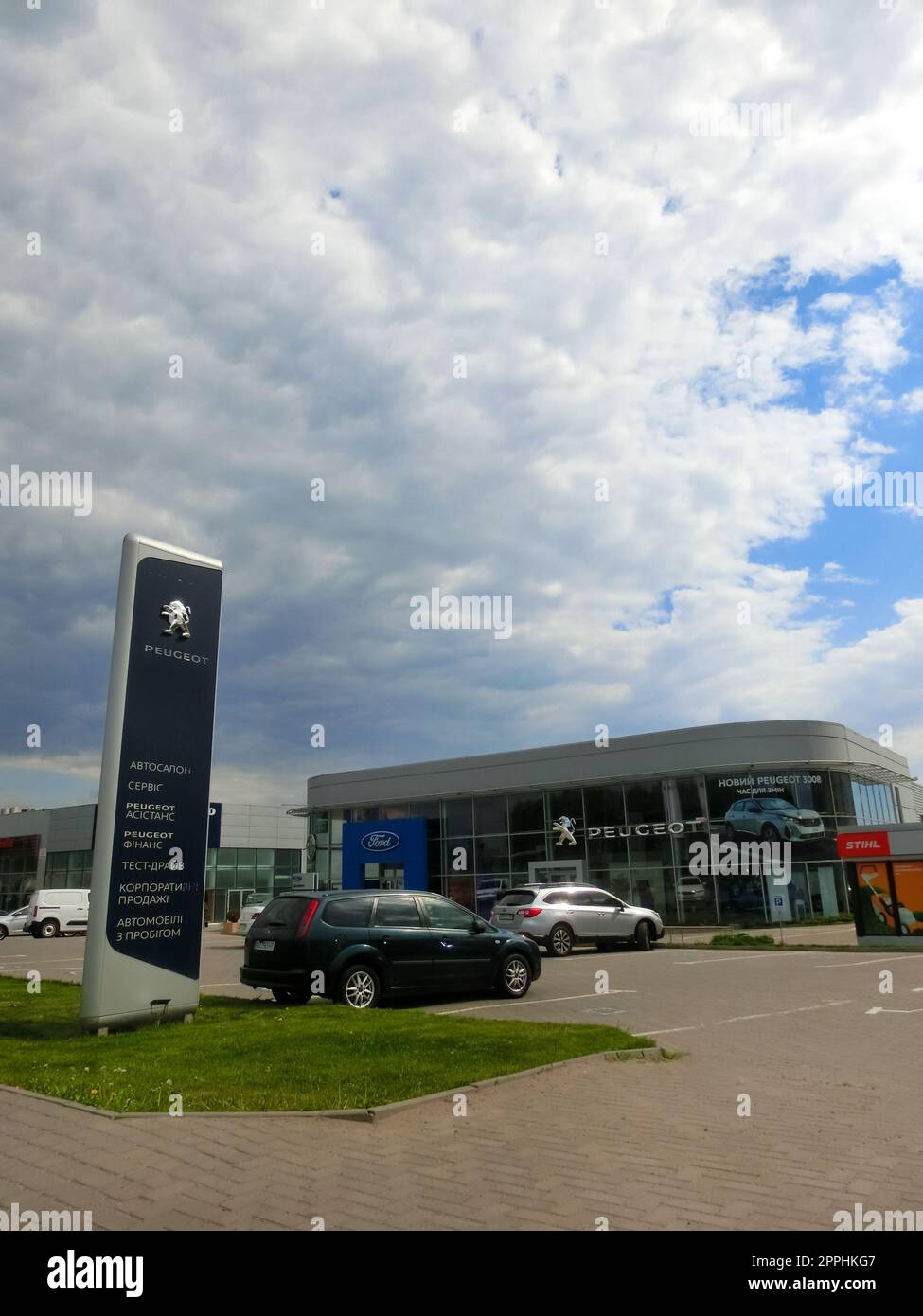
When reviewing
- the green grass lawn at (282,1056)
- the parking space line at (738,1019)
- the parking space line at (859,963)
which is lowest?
the parking space line at (738,1019)

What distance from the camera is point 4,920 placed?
3909 cm

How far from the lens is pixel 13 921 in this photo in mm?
40125

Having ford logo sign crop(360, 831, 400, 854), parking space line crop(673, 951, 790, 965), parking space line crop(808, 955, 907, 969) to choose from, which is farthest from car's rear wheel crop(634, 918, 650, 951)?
ford logo sign crop(360, 831, 400, 854)

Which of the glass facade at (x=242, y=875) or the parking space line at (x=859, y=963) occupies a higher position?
the glass facade at (x=242, y=875)

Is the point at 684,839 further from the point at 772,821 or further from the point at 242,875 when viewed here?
the point at 242,875

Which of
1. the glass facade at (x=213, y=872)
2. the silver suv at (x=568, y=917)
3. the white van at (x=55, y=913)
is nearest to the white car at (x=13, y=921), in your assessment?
the white van at (x=55, y=913)

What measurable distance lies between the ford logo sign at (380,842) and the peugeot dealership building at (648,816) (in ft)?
0.21

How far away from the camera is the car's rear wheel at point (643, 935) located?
957 inches

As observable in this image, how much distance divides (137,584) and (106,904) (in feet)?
12.4

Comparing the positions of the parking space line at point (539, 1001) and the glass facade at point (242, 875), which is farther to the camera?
the glass facade at point (242, 875)

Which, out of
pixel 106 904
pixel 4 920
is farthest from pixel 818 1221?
pixel 4 920

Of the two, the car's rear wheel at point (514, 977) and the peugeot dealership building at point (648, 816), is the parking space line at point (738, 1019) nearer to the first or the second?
the car's rear wheel at point (514, 977)

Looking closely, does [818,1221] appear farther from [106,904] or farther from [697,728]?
[697,728]

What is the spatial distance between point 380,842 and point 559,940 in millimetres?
23554
